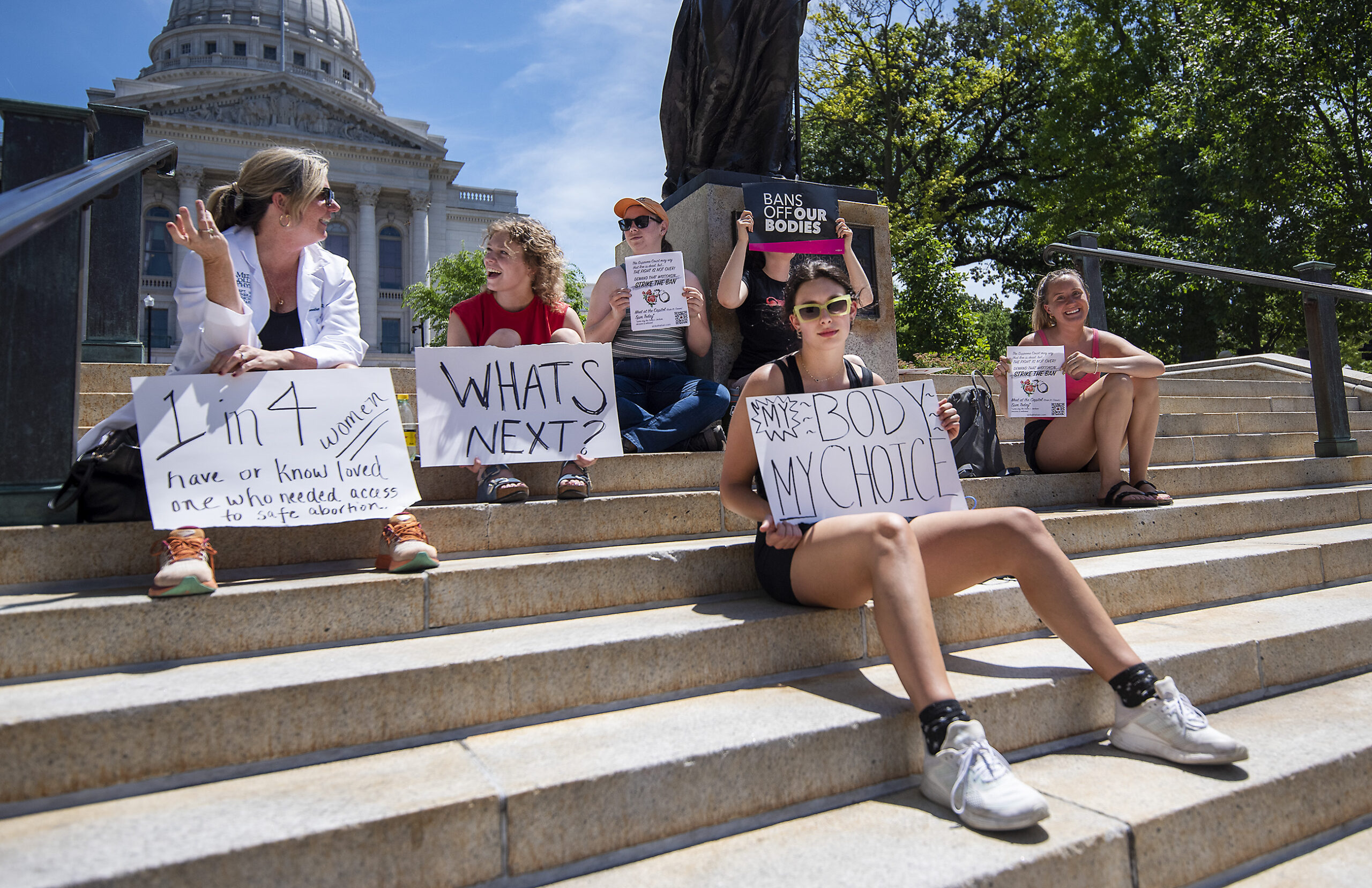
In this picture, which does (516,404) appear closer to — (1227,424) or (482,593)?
(482,593)

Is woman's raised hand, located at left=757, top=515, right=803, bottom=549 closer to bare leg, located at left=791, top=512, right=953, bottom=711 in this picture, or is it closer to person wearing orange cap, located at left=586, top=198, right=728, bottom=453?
bare leg, located at left=791, top=512, right=953, bottom=711

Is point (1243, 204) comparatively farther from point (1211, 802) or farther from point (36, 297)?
point (36, 297)

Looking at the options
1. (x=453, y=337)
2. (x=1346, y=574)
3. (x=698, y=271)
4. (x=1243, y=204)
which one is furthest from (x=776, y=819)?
(x=1243, y=204)

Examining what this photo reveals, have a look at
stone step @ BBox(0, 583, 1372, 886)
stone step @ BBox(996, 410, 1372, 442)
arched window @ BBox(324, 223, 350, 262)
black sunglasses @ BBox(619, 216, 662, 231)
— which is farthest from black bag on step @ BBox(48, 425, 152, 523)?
arched window @ BBox(324, 223, 350, 262)

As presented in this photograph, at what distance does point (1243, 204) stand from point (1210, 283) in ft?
9.92

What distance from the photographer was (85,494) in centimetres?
266

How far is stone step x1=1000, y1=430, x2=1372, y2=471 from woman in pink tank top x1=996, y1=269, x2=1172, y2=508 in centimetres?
39

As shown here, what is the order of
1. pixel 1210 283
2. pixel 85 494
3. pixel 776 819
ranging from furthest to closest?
pixel 1210 283
pixel 85 494
pixel 776 819

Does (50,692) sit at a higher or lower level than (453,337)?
lower

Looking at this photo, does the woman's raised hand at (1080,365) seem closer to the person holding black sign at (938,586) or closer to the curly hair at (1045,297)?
the curly hair at (1045,297)

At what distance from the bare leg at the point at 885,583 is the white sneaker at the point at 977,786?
13 centimetres

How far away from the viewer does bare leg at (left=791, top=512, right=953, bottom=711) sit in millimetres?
2219

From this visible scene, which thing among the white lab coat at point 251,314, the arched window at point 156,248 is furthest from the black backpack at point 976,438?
the arched window at point 156,248

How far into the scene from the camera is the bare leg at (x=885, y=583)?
2.22 metres
